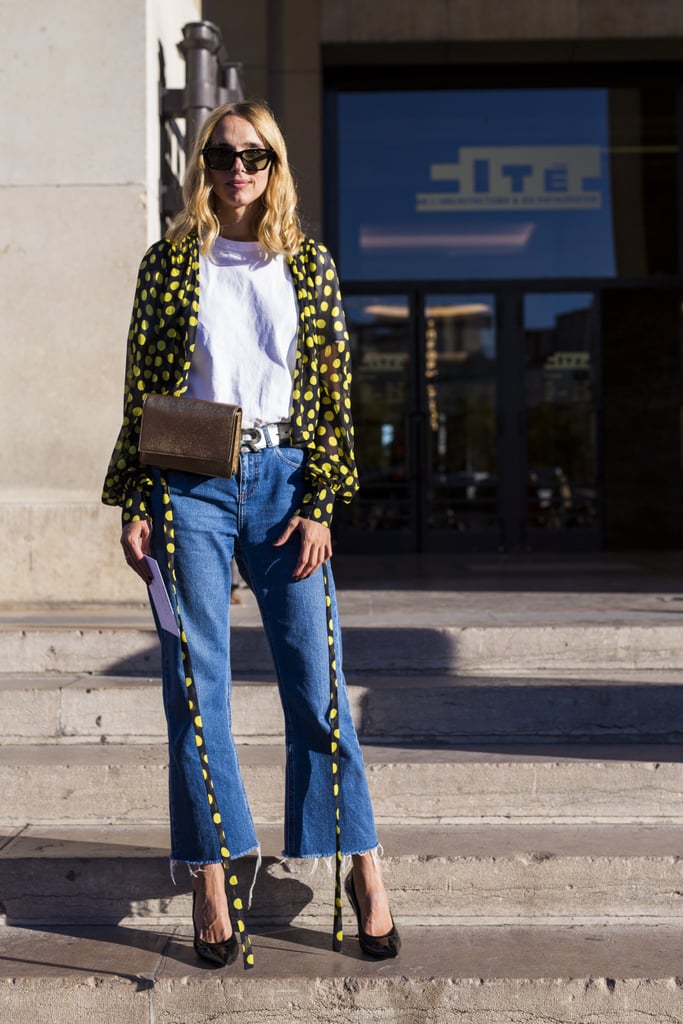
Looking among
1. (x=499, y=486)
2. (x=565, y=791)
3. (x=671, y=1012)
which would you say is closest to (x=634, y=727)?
(x=565, y=791)

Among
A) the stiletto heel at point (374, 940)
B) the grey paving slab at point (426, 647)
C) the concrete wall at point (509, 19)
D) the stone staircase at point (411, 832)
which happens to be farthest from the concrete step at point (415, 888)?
the concrete wall at point (509, 19)

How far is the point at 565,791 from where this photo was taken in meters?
3.73

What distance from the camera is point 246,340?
290 centimetres

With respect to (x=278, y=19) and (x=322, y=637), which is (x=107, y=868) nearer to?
(x=322, y=637)

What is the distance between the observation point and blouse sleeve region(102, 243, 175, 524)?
2.89m

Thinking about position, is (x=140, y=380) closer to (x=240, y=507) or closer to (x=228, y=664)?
(x=240, y=507)

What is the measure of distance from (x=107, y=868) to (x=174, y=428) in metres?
1.37

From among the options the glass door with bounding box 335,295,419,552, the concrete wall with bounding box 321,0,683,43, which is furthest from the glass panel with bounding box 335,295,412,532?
the concrete wall with bounding box 321,0,683,43

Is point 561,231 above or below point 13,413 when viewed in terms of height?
above

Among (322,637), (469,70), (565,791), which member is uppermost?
(469,70)

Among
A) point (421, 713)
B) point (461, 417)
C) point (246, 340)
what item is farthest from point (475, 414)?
point (246, 340)

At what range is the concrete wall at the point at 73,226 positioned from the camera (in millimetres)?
5816

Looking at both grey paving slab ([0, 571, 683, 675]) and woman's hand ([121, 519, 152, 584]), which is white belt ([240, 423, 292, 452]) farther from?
grey paving slab ([0, 571, 683, 675])

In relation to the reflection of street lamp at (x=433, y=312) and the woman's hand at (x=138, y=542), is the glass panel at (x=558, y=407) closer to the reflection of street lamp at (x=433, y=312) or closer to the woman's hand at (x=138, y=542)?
the reflection of street lamp at (x=433, y=312)
